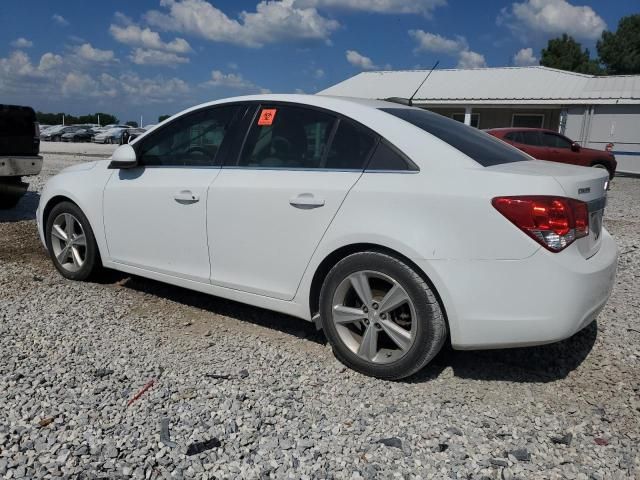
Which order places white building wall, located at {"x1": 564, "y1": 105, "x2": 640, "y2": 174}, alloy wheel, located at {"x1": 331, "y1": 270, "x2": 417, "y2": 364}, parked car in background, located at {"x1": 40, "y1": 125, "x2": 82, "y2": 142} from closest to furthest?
alloy wheel, located at {"x1": 331, "y1": 270, "x2": 417, "y2": 364}
white building wall, located at {"x1": 564, "y1": 105, "x2": 640, "y2": 174}
parked car in background, located at {"x1": 40, "y1": 125, "x2": 82, "y2": 142}

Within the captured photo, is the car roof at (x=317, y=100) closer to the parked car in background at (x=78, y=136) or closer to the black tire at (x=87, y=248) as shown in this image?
the black tire at (x=87, y=248)

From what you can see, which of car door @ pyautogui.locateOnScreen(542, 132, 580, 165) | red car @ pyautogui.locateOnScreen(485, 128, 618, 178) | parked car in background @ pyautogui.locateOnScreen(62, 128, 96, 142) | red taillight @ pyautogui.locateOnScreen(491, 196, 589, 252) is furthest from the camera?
parked car in background @ pyautogui.locateOnScreen(62, 128, 96, 142)

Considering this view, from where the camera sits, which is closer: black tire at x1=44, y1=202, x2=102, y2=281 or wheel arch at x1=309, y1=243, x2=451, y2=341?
wheel arch at x1=309, y1=243, x2=451, y2=341

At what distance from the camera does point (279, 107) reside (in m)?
3.64

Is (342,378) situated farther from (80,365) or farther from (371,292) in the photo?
(80,365)

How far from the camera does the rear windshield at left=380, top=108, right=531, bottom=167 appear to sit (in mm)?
3133

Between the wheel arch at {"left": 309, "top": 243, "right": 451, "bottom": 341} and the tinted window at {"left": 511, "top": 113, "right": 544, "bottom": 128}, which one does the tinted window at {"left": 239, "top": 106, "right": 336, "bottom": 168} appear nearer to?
the wheel arch at {"left": 309, "top": 243, "right": 451, "bottom": 341}

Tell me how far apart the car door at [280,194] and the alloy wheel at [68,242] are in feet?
5.41

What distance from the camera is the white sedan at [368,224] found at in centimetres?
271

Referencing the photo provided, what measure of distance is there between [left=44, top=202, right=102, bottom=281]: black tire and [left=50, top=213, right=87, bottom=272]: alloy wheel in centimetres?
3

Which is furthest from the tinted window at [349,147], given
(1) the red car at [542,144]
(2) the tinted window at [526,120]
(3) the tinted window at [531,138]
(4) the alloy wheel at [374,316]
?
(2) the tinted window at [526,120]

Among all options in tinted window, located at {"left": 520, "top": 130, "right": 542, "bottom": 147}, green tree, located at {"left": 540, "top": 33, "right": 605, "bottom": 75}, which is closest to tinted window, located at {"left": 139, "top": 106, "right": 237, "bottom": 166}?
tinted window, located at {"left": 520, "top": 130, "right": 542, "bottom": 147}

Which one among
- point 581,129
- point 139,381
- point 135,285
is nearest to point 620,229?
point 135,285

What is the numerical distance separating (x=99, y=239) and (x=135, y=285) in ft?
1.97
